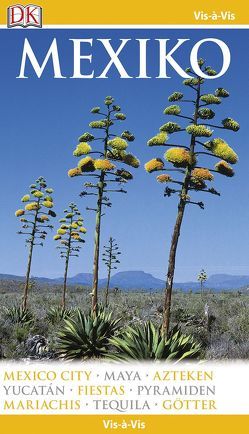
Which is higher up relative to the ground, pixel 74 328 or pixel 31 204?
pixel 31 204

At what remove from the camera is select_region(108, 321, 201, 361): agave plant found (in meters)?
8.93

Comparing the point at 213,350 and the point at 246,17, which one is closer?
the point at 246,17

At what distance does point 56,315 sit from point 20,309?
1.70 m

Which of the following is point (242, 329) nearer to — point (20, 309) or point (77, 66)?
point (20, 309)

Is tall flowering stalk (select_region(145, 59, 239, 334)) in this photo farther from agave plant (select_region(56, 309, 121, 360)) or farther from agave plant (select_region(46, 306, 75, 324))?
agave plant (select_region(46, 306, 75, 324))

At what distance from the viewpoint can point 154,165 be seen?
31.0ft

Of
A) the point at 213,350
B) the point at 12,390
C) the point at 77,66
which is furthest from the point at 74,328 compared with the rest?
the point at 77,66

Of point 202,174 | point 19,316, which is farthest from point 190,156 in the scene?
point 19,316

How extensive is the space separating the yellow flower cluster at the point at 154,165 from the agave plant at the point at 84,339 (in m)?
4.18

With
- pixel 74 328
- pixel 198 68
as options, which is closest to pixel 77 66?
pixel 198 68
